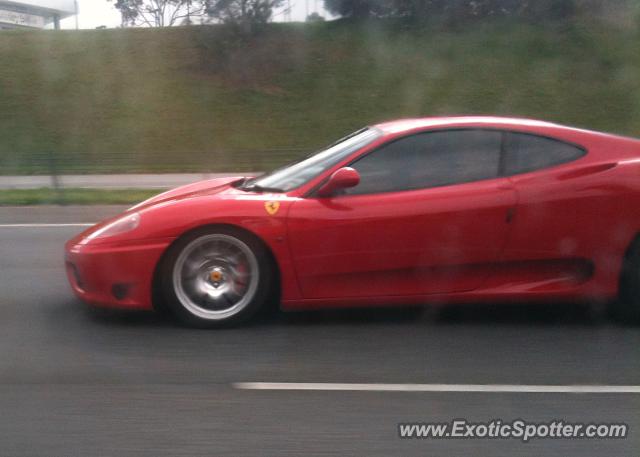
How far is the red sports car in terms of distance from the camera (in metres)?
5.25

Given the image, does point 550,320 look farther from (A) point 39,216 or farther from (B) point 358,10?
(B) point 358,10

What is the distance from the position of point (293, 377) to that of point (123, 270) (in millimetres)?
1444

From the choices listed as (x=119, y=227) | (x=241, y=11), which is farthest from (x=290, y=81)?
(x=119, y=227)

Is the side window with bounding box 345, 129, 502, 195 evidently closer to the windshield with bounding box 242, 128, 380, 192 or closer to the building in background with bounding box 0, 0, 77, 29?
the windshield with bounding box 242, 128, 380, 192

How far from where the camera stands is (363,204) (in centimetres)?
529

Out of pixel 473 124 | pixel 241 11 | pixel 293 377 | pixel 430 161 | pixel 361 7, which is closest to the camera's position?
pixel 293 377

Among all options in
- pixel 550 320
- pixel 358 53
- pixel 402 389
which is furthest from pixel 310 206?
pixel 358 53

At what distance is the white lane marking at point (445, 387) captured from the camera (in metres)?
4.28

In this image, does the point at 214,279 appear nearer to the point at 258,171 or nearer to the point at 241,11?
the point at 258,171

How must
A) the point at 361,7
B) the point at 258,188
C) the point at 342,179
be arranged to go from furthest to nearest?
the point at 361,7
the point at 258,188
the point at 342,179

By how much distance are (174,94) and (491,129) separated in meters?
25.1

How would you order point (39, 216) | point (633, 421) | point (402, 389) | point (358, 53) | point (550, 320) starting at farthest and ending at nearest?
1. point (358, 53)
2. point (39, 216)
3. point (550, 320)
4. point (402, 389)
5. point (633, 421)

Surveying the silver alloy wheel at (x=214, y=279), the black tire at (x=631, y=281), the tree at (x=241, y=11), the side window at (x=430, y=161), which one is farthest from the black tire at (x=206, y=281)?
the tree at (x=241, y=11)

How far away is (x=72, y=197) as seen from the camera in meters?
13.1
